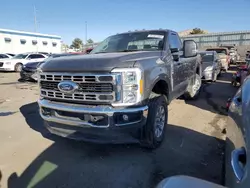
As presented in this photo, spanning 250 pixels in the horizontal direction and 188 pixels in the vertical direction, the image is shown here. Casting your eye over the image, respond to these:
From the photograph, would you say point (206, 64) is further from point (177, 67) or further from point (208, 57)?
point (177, 67)

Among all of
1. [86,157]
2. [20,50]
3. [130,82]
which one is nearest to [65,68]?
[130,82]

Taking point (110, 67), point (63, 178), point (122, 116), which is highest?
point (110, 67)

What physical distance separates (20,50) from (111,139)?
122 ft

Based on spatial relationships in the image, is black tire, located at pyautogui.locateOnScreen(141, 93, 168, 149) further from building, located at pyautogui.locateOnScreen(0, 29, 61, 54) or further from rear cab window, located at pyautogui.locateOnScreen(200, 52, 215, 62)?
building, located at pyautogui.locateOnScreen(0, 29, 61, 54)

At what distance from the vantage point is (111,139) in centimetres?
298

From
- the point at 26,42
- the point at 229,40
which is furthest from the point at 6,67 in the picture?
the point at 229,40

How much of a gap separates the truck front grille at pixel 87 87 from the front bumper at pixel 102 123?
Result: 0.13 metres

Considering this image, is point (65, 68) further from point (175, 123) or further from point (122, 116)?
point (175, 123)

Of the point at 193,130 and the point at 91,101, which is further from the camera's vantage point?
the point at 193,130

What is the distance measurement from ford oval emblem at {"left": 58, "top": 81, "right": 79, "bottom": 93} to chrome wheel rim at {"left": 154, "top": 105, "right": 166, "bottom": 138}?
1379 mm

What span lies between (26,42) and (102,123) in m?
37.9

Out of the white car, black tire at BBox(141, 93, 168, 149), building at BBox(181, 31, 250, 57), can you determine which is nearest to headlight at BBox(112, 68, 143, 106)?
black tire at BBox(141, 93, 168, 149)

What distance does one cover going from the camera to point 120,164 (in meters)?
3.25

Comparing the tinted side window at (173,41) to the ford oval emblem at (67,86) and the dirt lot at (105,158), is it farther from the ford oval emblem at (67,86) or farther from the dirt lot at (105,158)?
the ford oval emblem at (67,86)
